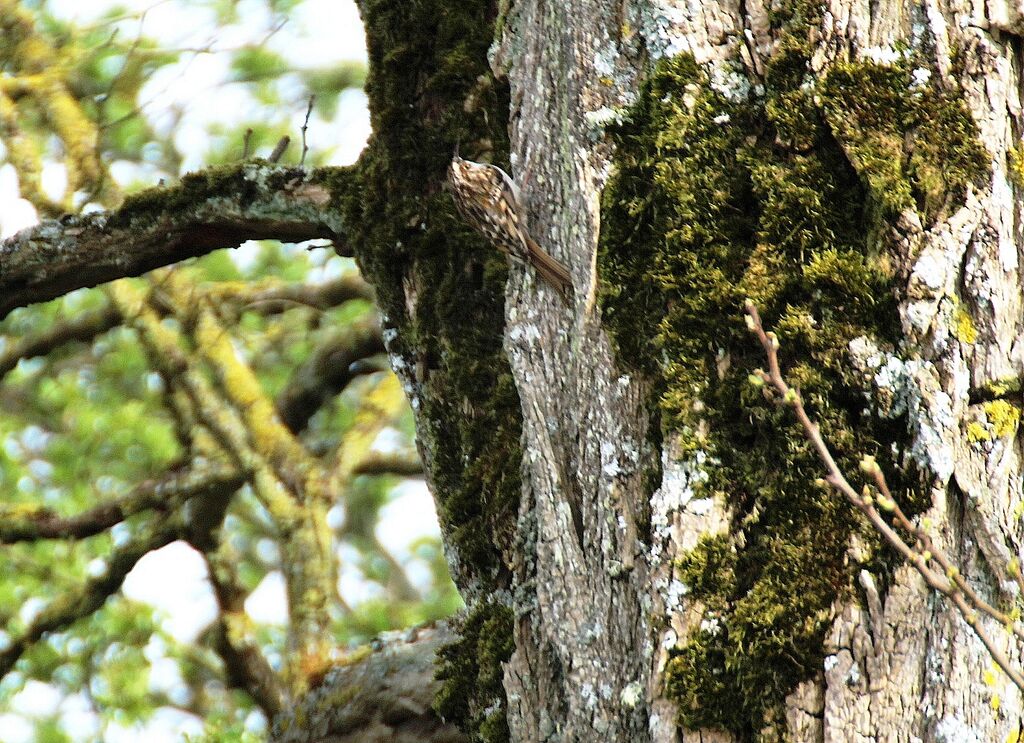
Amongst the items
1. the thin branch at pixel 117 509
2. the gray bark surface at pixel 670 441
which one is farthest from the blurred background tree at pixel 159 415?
the gray bark surface at pixel 670 441

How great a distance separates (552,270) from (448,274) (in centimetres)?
56

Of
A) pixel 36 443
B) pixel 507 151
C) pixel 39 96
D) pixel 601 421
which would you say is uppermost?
pixel 39 96

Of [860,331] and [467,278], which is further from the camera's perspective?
[467,278]

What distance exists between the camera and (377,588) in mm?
7953

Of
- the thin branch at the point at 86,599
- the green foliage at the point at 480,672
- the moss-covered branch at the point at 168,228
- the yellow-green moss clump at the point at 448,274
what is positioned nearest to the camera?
the green foliage at the point at 480,672

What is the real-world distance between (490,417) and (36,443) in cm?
495

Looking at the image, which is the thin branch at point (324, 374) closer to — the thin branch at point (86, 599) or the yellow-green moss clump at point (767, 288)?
the thin branch at point (86, 599)

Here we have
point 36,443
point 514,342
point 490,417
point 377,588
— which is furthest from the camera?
point 377,588

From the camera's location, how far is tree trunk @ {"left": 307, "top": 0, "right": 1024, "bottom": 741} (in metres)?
1.60

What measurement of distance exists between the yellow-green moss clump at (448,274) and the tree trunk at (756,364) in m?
0.16

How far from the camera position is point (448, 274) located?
2529mm

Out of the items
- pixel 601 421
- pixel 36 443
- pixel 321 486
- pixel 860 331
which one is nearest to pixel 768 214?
pixel 860 331

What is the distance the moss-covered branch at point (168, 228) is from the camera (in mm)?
2996

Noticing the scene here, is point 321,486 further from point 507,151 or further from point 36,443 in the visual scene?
point 507,151
